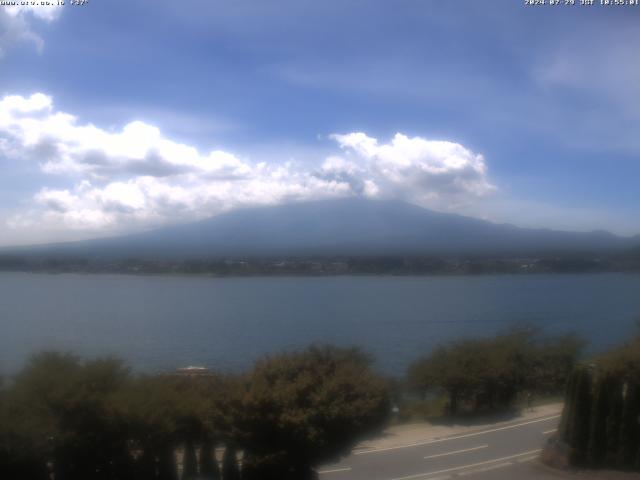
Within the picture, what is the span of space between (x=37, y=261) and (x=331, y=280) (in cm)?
3075

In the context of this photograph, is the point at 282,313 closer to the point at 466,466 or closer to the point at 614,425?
the point at 466,466

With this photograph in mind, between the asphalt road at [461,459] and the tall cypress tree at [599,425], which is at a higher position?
the tall cypress tree at [599,425]

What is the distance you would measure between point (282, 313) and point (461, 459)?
31.0m

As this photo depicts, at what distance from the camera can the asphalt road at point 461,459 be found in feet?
41.2

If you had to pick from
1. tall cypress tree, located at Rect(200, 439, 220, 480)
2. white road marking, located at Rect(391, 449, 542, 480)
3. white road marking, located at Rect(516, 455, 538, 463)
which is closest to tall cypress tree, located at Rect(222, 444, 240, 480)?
tall cypress tree, located at Rect(200, 439, 220, 480)

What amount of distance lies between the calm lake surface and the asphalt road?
9.54 metres

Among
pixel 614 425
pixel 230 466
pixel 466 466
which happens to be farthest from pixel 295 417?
pixel 614 425

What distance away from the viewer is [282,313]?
44625mm

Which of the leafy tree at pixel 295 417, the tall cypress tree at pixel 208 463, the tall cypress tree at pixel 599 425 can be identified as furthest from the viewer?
the tall cypress tree at pixel 599 425

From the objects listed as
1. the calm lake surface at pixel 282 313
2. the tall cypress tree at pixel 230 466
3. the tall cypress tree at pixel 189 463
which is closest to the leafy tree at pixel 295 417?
the tall cypress tree at pixel 230 466

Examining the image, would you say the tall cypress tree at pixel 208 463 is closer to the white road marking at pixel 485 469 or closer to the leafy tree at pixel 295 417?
the leafy tree at pixel 295 417

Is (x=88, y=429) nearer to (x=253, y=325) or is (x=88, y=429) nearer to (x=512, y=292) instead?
(x=253, y=325)

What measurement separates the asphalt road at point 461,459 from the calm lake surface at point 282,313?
9543 mm

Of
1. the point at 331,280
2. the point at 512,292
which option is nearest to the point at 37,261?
the point at 331,280
